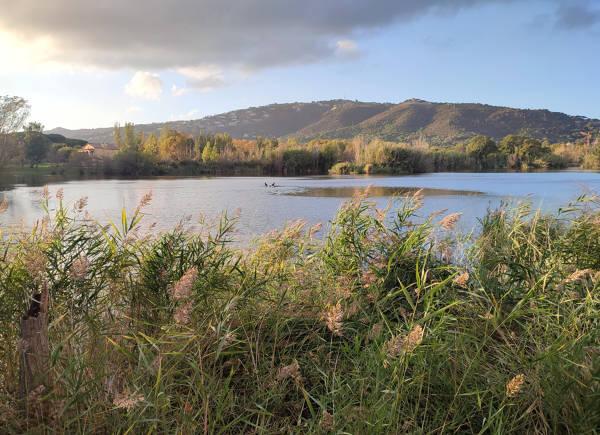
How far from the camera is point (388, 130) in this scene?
128 meters

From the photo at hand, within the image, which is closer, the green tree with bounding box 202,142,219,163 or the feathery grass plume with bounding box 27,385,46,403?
the feathery grass plume with bounding box 27,385,46,403

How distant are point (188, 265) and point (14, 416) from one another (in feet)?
4.55

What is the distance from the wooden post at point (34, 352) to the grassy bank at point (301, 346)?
4 cm

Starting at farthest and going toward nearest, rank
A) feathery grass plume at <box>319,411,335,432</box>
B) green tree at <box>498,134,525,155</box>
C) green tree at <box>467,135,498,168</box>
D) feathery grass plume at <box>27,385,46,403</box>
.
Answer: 1. green tree at <box>498,134,525,155</box>
2. green tree at <box>467,135,498,168</box>
3. feathery grass plume at <box>27,385,46,403</box>
4. feathery grass plume at <box>319,411,335,432</box>

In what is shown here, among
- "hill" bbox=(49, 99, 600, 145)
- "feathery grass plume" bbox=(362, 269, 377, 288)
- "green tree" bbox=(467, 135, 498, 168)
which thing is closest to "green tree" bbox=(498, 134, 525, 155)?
"green tree" bbox=(467, 135, 498, 168)

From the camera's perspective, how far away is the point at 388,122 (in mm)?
138500

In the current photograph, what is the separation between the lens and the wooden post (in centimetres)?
168

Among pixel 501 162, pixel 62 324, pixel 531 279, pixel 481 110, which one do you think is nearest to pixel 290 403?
pixel 62 324

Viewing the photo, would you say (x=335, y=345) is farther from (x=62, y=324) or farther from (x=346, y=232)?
(x=62, y=324)

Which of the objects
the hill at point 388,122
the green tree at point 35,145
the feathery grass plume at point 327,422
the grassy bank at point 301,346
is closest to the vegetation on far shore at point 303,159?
the green tree at point 35,145

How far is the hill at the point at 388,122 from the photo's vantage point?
11225 cm

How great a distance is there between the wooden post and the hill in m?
101

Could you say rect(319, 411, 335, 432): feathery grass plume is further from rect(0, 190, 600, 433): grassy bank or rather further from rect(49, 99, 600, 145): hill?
rect(49, 99, 600, 145): hill

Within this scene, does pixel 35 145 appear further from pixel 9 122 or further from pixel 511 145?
pixel 511 145
